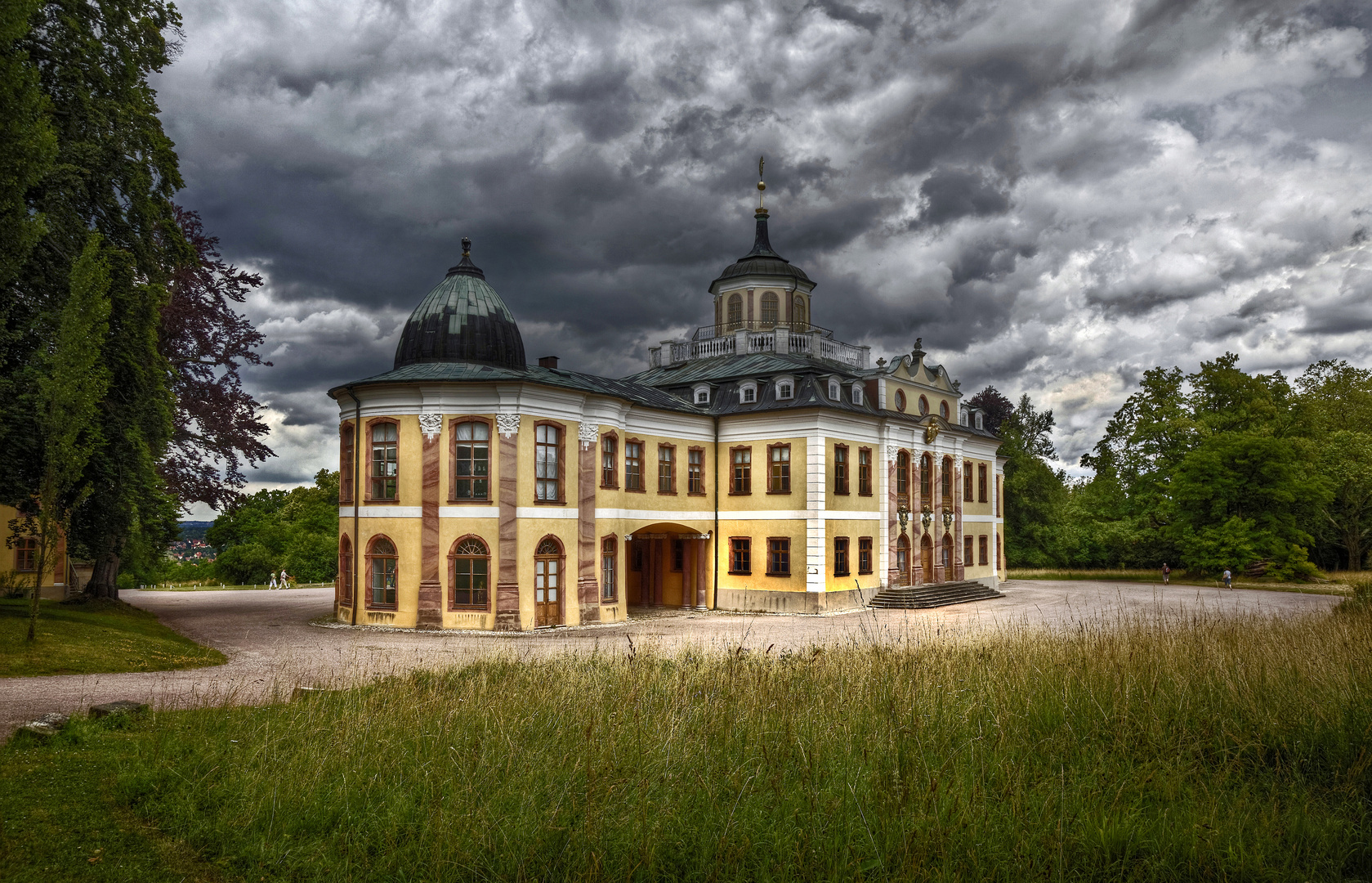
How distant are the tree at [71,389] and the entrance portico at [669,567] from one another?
65.3ft

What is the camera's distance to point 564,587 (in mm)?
27016

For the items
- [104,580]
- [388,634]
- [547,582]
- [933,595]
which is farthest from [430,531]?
[933,595]

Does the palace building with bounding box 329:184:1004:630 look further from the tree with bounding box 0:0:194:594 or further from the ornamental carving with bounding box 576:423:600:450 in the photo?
the tree with bounding box 0:0:194:594

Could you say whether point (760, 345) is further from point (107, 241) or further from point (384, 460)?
point (107, 241)

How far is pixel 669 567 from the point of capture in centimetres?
3534

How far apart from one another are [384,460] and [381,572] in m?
3.45

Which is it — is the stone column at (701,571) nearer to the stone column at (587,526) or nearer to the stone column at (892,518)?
the stone column at (587,526)

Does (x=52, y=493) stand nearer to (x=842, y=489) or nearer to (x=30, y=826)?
(x=30, y=826)

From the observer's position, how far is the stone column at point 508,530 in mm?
25547

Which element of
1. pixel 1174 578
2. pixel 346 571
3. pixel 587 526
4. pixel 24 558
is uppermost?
pixel 587 526

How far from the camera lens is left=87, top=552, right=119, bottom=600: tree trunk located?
26750 mm

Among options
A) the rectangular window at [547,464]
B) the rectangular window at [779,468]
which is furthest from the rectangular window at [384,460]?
the rectangular window at [779,468]

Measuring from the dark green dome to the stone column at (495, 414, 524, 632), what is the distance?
355 centimetres

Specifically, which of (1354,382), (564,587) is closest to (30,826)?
(564,587)
